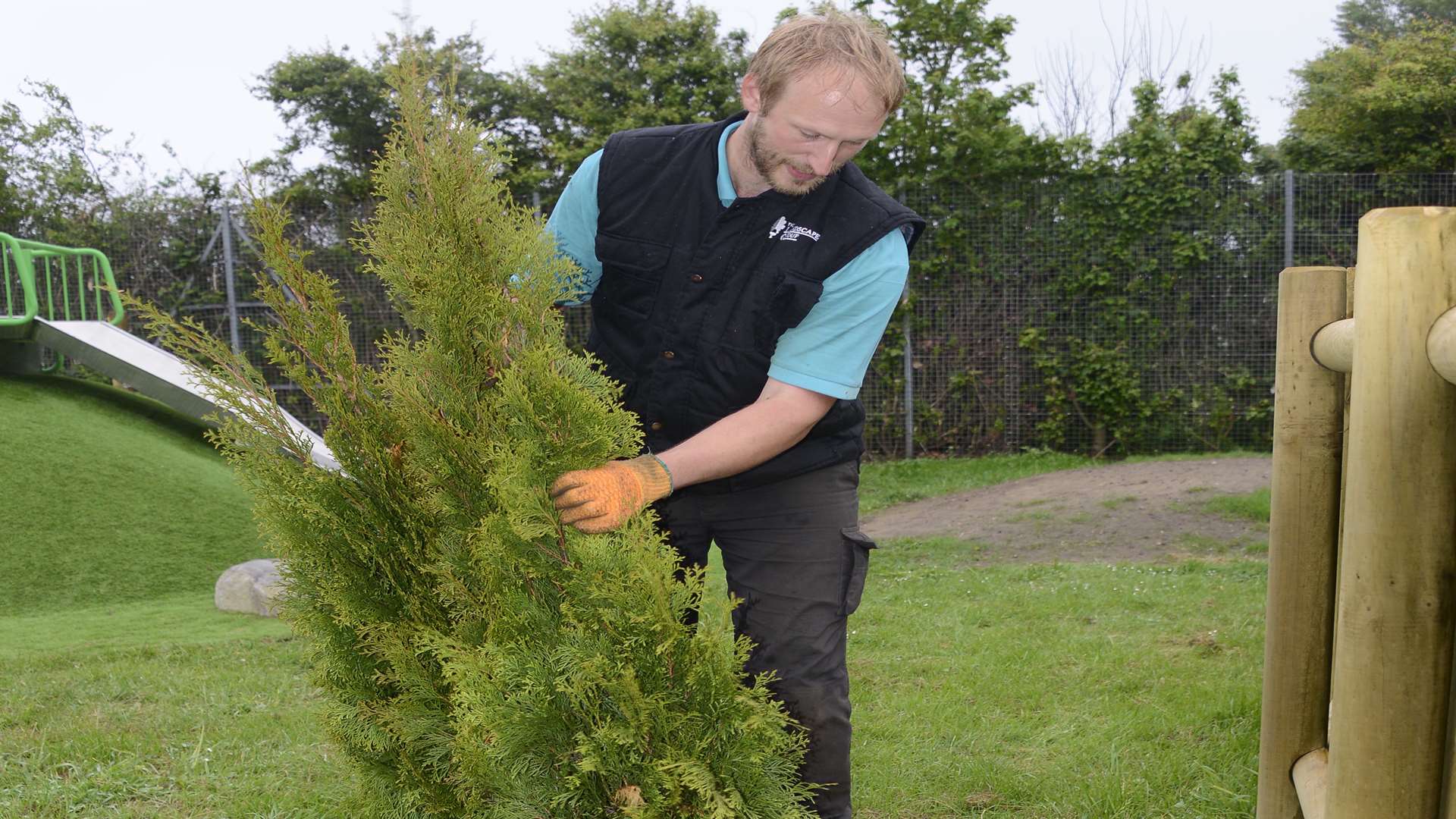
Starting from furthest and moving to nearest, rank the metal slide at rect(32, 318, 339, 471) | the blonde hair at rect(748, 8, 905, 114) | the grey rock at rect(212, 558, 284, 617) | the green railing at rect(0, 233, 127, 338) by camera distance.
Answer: the green railing at rect(0, 233, 127, 338)
the metal slide at rect(32, 318, 339, 471)
the grey rock at rect(212, 558, 284, 617)
the blonde hair at rect(748, 8, 905, 114)

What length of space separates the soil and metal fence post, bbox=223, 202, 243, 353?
8.25 meters

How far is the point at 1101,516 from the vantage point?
961 centimetres

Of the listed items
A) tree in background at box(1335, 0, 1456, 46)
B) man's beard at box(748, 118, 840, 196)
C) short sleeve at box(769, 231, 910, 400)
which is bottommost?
short sleeve at box(769, 231, 910, 400)

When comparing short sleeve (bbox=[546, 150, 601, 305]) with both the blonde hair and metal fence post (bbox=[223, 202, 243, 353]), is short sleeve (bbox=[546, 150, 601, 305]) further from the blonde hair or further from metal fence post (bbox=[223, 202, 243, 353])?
metal fence post (bbox=[223, 202, 243, 353])

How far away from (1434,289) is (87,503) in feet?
28.9

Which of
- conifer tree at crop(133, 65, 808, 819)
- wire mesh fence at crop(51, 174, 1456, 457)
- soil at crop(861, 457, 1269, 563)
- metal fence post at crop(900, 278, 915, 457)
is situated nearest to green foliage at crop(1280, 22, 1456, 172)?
wire mesh fence at crop(51, 174, 1456, 457)

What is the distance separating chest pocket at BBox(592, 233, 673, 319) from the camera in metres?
2.94

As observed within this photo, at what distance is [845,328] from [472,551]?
119 cm

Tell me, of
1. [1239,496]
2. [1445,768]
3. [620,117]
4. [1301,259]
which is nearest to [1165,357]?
[1301,259]

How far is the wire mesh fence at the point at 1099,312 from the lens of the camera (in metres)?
12.7

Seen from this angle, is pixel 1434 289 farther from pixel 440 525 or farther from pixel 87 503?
pixel 87 503

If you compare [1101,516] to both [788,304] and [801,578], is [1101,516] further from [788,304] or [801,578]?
[788,304]

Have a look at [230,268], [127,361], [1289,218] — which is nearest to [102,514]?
[127,361]

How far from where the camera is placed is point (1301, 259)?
41.3 ft
